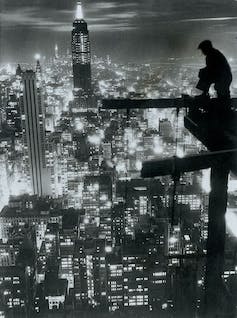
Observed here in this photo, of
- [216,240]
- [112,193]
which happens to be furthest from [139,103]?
[112,193]

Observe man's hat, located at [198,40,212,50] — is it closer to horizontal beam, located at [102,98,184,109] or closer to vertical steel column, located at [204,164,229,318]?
horizontal beam, located at [102,98,184,109]

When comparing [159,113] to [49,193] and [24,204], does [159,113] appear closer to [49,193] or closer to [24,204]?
[49,193]

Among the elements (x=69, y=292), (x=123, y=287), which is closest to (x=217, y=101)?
(x=123, y=287)

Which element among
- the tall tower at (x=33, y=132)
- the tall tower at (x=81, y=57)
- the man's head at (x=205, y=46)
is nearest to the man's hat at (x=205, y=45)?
the man's head at (x=205, y=46)

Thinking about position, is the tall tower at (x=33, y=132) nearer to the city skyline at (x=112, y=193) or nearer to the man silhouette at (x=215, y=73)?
the city skyline at (x=112, y=193)

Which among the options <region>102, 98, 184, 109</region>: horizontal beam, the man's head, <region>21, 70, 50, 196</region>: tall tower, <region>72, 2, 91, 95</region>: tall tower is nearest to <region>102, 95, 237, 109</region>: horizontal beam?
<region>102, 98, 184, 109</region>: horizontal beam
